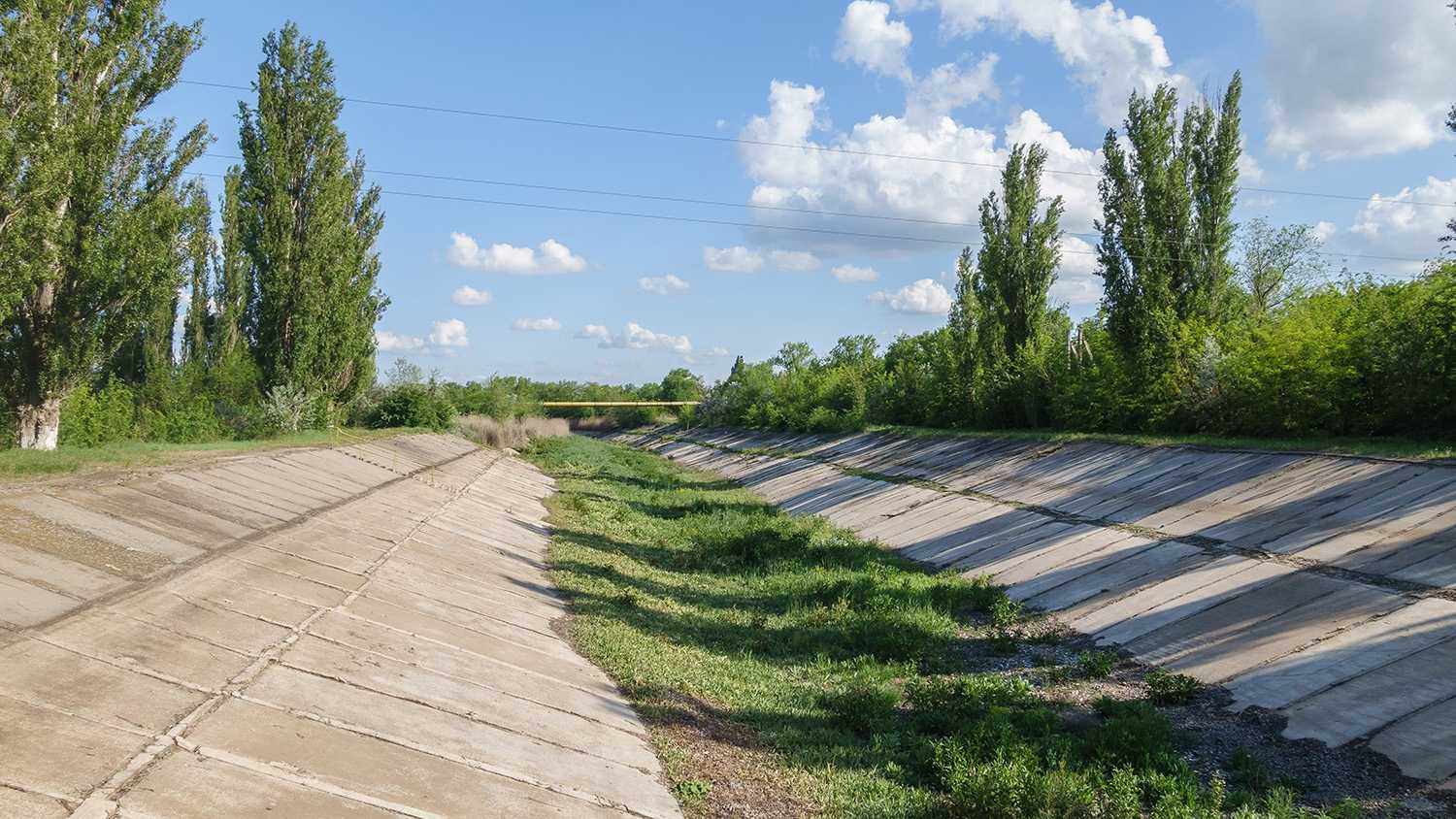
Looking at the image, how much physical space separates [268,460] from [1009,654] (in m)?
12.3

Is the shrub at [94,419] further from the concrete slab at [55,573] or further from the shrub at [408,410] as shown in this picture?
the shrub at [408,410]

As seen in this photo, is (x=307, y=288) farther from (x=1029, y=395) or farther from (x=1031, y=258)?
(x=1031, y=258)

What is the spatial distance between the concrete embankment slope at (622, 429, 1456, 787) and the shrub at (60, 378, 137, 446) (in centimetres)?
1693

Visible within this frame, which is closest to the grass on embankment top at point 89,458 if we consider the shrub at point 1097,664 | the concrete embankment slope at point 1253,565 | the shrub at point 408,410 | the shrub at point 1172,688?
the shrub at point 1097,664

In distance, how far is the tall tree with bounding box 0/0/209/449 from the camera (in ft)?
43.8

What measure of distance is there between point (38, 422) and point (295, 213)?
1278 centimetres

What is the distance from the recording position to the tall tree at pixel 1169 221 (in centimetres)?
2317

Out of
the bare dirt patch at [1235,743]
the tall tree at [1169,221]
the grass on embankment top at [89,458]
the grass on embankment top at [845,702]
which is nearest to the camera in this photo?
the bare dirt patch at [1235,743]

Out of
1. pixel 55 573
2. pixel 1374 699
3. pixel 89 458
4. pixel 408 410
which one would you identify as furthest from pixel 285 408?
pixel 1374 699

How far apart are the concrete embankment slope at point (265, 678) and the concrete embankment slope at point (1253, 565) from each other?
5339 millimetres

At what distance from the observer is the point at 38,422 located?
52.3ft

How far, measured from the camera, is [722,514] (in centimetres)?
2423

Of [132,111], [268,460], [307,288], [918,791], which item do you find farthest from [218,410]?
[918,791]

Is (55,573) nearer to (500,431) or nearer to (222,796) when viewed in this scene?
(222,796)
